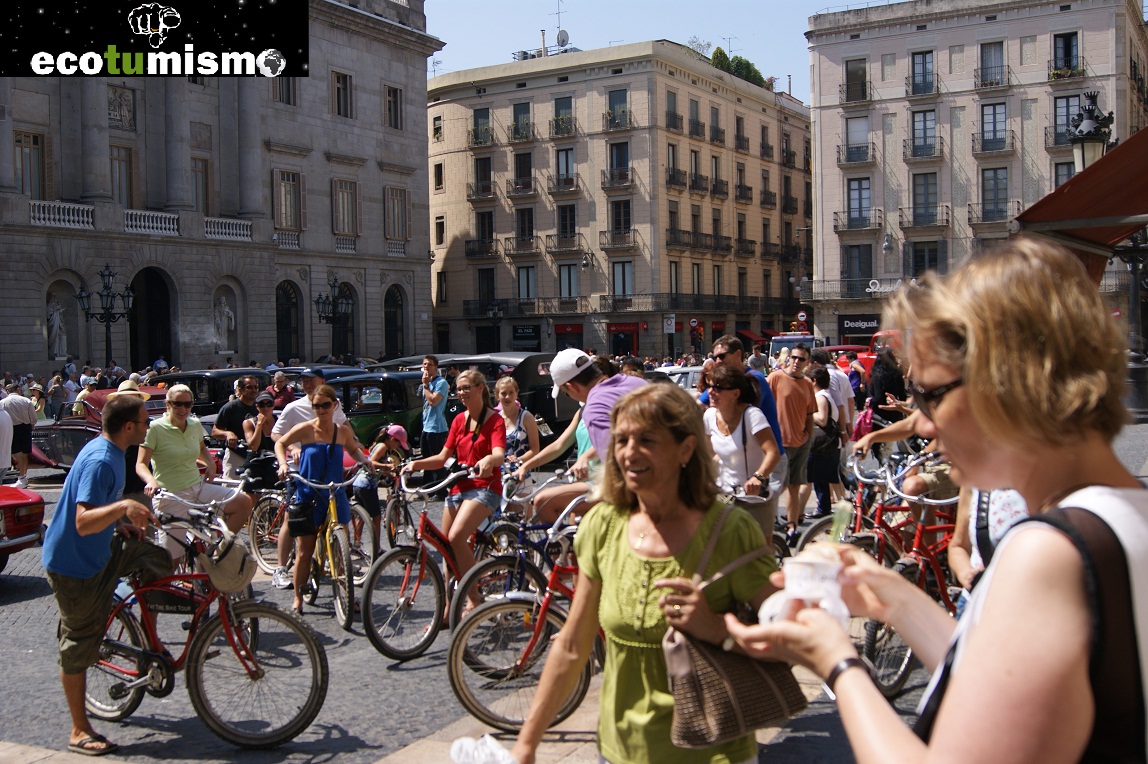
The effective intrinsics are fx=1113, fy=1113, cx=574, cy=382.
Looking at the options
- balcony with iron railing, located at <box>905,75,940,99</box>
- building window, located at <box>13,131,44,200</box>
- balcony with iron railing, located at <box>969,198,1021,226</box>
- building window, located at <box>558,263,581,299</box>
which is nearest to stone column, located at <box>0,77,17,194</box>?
building window, located at <box>13,131,44,200</box>

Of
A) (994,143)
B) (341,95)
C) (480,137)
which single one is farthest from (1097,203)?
(480,137)

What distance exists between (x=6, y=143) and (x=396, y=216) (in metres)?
17.2

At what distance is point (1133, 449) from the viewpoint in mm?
15438

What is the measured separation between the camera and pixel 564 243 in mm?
56688

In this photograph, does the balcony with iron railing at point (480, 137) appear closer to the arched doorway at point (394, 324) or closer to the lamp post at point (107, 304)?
the arched doorway at point (394, 324)

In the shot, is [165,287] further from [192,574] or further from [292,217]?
[192,574]

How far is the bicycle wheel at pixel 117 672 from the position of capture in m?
5.74

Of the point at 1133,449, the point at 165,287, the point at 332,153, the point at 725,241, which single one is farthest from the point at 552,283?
the point at 1133,449

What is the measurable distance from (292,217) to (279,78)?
17.1 feet

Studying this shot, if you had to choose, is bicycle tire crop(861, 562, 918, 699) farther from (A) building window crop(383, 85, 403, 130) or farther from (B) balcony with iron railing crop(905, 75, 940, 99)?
(B) balcony with iron railing crop(905, 75, 940, 99)

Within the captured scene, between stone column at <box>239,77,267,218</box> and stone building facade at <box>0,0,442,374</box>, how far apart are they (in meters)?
0.05

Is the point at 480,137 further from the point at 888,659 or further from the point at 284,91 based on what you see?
the point at 888,659

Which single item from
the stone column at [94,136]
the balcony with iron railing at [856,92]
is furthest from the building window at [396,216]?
the balcony with iron railing at [856,92]

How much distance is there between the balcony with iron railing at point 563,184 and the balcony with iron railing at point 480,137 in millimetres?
3981
